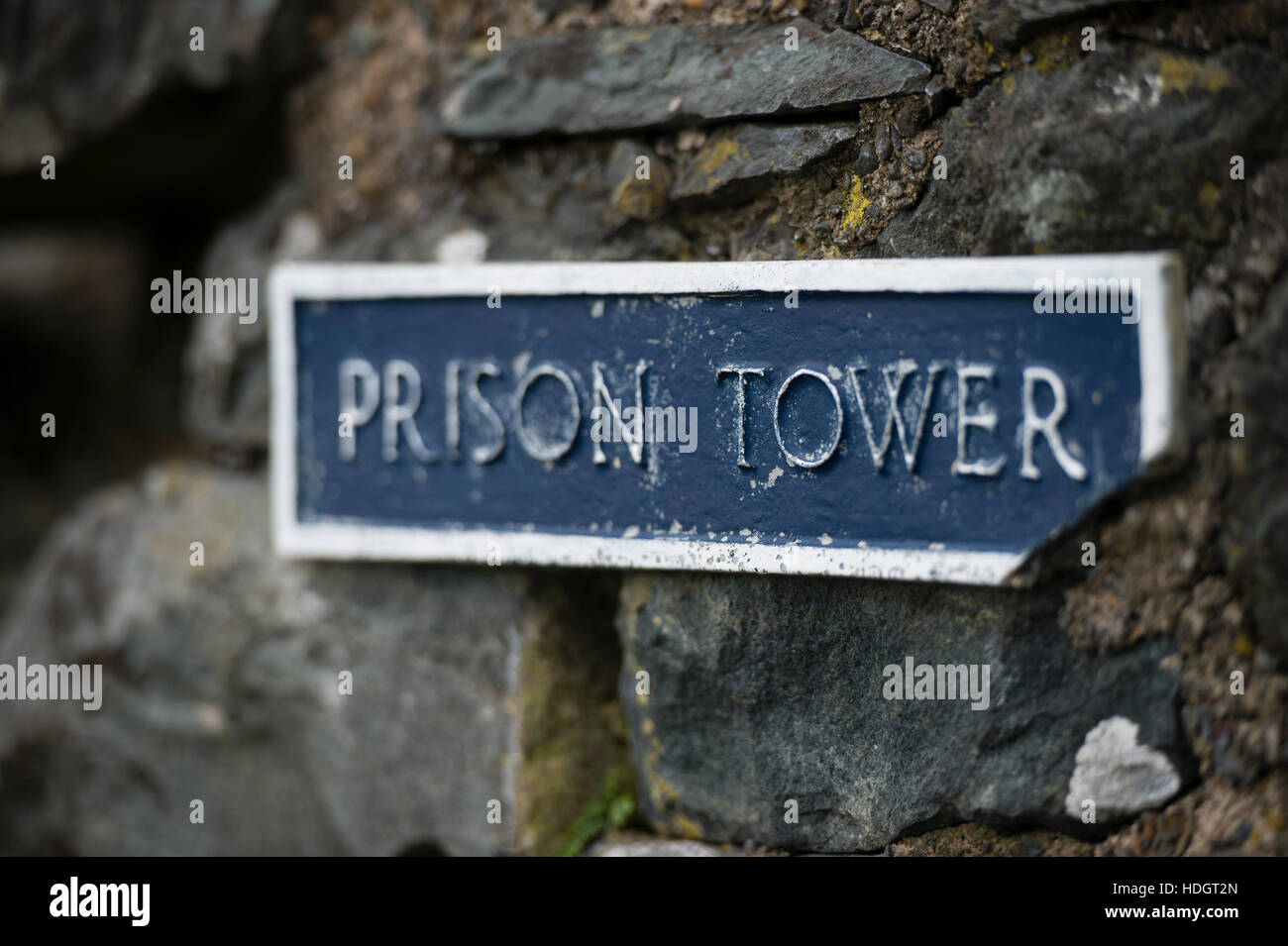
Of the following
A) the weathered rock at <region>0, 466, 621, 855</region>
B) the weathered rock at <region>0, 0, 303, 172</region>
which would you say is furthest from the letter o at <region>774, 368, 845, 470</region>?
the weathered rock at <region>0, 0, 303, 172</region>

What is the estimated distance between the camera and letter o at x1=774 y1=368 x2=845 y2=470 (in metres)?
1.61

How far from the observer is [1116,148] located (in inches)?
58.3

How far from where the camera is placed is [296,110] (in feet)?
7.50

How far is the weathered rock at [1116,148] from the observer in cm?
145

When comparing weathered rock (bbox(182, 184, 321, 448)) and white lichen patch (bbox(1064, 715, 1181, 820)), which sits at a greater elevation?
weathered rock (bbox(182, 184, 321, 448))

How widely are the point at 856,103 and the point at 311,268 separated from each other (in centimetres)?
97

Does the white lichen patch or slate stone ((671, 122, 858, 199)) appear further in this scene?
slate stone ((671, 122, 858, 199))

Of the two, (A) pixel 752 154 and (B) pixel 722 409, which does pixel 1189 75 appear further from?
(B) pixel 722 409

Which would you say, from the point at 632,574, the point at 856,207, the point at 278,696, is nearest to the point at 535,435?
the point at 632,574

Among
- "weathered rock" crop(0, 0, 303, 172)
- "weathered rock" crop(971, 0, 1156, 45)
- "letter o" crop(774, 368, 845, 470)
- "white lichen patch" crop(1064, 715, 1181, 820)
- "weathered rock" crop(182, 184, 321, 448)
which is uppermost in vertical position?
"weathered rock" crop(0, 0, 303, 172)

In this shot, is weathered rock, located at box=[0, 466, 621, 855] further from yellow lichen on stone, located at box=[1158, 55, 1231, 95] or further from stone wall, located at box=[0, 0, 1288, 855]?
yellow lichen on stone, located at box=[1158, 55, 1231, 95]

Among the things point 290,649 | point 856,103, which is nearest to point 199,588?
point 290,649

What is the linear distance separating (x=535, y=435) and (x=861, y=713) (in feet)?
2.14

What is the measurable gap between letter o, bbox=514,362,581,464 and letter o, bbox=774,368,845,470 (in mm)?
329
